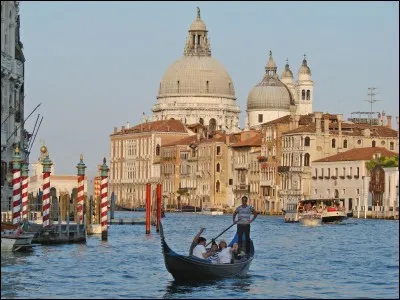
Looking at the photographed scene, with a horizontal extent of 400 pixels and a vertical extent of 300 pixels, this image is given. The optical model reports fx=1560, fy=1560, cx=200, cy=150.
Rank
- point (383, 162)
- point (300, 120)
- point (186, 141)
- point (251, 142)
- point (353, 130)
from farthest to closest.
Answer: point (186, 141) < point (251, 142) < point (300, 120) < point (353, 130) < point (383, 162)

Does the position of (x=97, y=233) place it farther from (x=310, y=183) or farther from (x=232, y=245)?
(x=310, y=183)

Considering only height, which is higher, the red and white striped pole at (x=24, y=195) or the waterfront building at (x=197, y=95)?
the waterfront building at (x=197, y=95)

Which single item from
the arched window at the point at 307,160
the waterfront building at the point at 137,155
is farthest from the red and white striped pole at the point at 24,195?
the waterfront building at the point at 137,155

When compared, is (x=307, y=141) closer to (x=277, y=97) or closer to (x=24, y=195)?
(x=277, y=97)

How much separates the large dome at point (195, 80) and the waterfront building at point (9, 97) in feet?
411

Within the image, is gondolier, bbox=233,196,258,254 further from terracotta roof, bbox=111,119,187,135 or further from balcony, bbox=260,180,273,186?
terracotta roof, bbox=111,119,187,135

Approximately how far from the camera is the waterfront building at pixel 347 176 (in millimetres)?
100688

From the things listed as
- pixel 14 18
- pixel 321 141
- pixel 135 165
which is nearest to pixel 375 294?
pixel 14 18

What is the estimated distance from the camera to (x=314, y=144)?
111m

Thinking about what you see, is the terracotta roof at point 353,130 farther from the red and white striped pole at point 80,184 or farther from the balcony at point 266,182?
the red and white striped pole at point 80,184

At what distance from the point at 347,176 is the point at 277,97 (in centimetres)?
5673

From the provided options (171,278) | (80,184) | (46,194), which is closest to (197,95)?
(80,184)

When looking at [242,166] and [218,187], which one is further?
[218,187]

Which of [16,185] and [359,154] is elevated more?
[359,154]
